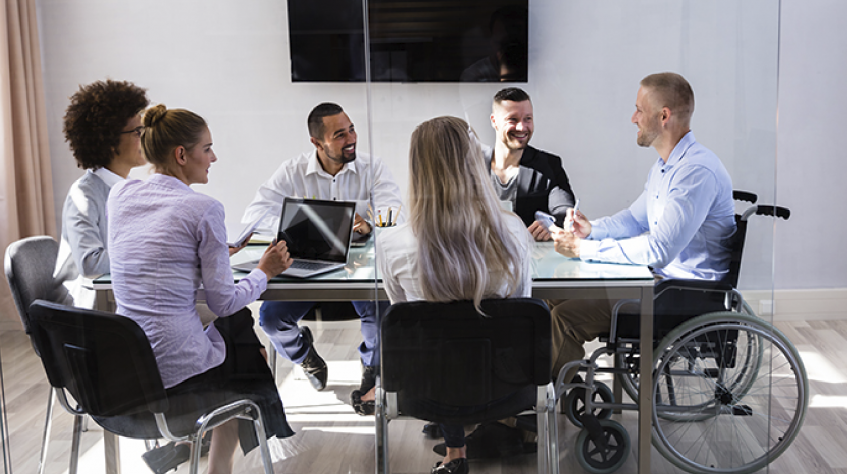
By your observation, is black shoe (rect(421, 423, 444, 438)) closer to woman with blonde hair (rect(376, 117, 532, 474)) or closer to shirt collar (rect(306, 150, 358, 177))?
woman with blonde hair (rect(376, 117, 532, 474))

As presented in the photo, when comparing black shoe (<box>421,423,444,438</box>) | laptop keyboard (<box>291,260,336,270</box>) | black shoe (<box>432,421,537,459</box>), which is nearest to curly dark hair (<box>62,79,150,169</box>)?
laptop keyboard (<box>291,260,336,270</box>)

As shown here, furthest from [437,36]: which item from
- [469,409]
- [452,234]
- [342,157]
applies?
[469,409]

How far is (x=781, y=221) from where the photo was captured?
362 centimetres

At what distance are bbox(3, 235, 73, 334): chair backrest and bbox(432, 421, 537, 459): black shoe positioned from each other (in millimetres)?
1226

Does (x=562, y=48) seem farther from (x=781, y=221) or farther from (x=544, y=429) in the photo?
(x=781, y=221)

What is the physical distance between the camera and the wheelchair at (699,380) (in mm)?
1923

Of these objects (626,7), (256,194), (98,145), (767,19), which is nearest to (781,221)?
(767,19)

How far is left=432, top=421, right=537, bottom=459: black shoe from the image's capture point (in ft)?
6.44

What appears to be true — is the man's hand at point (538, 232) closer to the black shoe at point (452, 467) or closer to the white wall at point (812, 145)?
the black shoe at point (452, 467)

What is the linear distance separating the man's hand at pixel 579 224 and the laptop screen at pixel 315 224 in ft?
2.01

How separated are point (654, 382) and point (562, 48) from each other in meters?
1.01

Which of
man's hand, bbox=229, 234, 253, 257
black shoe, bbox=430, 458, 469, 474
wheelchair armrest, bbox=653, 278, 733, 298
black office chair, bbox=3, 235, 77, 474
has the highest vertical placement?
man's hand, bbox=229, 234, 253, 257

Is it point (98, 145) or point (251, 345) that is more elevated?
point (98, 145)

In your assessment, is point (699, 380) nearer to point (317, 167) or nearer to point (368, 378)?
point (368, 378)
